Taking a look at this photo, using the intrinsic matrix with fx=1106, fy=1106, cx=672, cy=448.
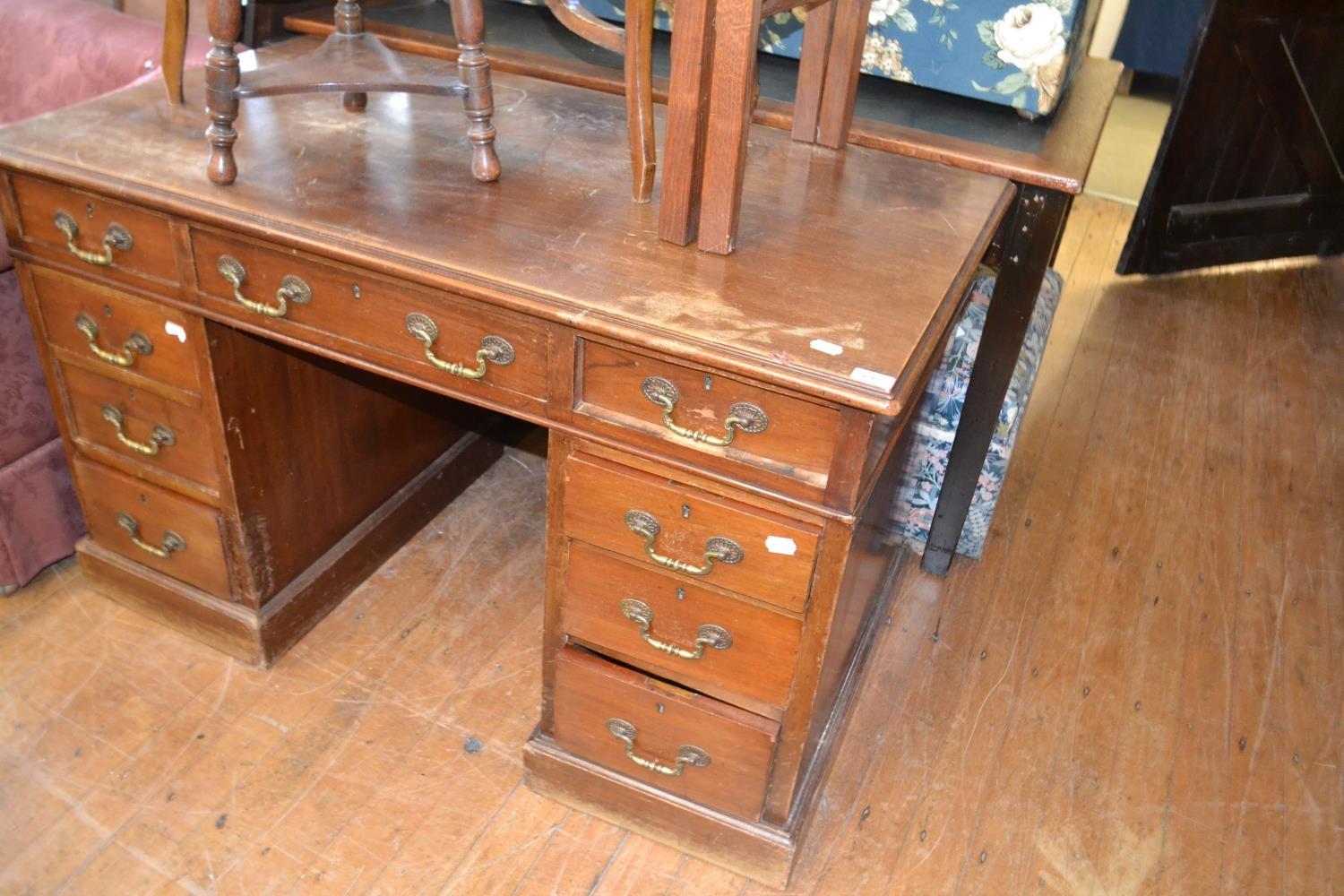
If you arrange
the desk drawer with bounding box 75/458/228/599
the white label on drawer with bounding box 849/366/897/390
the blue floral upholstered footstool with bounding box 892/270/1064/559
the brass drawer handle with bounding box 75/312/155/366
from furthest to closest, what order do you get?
the blue floral upholstered footstool with bounding box 892/270/1064/559 → the desk drawer with bounding box 75/458/228/599 → the brass drawer handle with bounding box 75/312/155/366 → the white label on drawer with bounding box 849/366/897/390

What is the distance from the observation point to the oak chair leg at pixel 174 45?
1.58m

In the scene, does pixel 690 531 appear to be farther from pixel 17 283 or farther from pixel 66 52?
pixel 66 52

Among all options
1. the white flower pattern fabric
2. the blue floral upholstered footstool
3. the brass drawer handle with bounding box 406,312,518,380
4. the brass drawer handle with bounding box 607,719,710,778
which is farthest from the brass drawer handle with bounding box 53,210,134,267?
the blue floral upholstered footstool

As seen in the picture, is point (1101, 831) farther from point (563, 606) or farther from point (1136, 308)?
point (1136, 308)

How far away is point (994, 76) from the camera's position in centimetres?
178

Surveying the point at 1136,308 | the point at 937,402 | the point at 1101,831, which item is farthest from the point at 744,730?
the point at 1136,308

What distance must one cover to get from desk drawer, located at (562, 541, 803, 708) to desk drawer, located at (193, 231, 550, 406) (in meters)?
0.26

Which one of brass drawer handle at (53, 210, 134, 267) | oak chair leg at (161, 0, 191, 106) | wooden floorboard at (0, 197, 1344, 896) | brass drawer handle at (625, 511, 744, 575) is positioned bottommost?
wooden floorboard at (0, 197, 1344, 896)

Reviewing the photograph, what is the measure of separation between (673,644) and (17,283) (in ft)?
4.19

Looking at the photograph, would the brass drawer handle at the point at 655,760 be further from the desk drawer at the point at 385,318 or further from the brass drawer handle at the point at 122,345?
the brass drawer handle at the point at 122,345

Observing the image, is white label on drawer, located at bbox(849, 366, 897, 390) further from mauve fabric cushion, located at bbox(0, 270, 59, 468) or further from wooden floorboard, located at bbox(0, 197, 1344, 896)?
mauve fabric cushion, located at bbox(0, 270, 59, 468)

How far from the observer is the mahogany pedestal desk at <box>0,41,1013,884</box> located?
1.29 metres

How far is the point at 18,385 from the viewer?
189 centimetres

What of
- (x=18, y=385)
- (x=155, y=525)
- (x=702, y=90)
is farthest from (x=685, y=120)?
(x=18, y=385)
